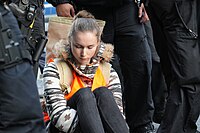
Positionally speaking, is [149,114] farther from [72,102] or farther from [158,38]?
[72,102]

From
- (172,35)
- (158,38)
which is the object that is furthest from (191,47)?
(158,38)

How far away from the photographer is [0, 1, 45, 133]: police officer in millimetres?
1953

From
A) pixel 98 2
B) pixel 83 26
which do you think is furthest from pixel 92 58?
pixel 98 2

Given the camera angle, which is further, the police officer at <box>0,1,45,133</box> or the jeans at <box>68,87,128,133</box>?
the jeans at <box>68,87,128,133</box>

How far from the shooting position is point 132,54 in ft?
13.0

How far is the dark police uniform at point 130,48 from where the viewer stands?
12.8 feet

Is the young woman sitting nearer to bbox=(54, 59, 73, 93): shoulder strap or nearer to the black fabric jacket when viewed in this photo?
bbox=(54, 59, 73, 93): shoulder strap

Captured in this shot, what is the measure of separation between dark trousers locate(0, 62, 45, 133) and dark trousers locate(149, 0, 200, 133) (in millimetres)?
1555

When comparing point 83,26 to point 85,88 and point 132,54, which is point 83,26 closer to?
point 85,88

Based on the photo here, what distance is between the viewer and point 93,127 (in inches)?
123

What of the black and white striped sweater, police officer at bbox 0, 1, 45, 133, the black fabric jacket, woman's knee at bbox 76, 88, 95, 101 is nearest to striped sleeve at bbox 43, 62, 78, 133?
the black and white striped sweater

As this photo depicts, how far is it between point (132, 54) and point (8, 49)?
2075mm

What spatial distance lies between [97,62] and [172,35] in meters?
0.56

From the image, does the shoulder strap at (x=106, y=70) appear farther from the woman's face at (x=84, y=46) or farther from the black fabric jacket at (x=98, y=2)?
the black fabric jacket at (x=98, y=2)
